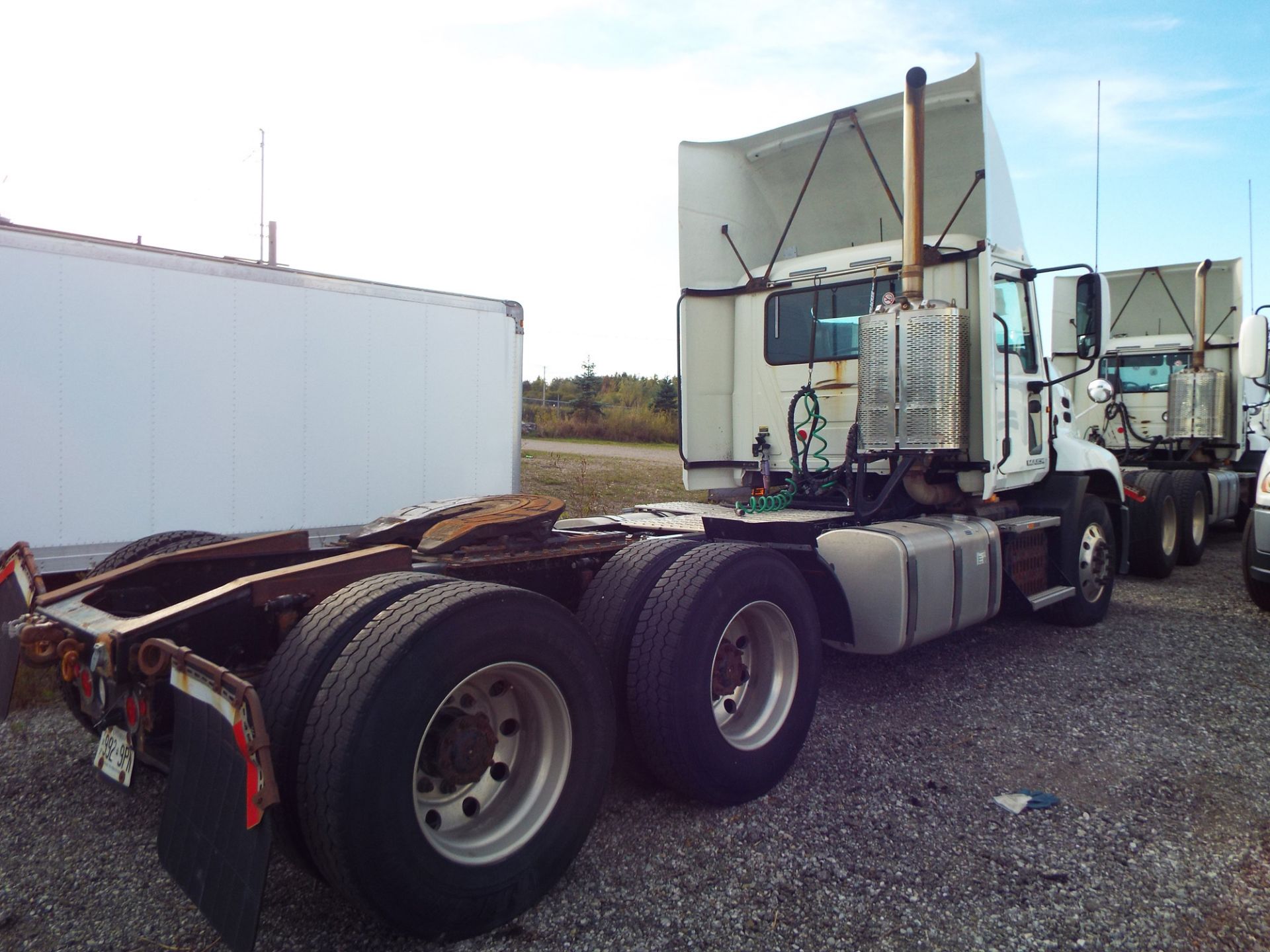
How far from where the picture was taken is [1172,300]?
12156 millimetres

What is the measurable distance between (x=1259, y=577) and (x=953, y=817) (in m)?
5.00

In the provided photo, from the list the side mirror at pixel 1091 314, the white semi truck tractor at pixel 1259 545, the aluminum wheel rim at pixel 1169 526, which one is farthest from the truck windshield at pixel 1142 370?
the side mirror at pixel 1091 314

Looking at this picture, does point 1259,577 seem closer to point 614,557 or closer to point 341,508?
point 614,557

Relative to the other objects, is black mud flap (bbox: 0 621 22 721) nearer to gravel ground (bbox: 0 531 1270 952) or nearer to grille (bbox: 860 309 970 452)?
gravel ground (bbox: 0 531 1270 952)

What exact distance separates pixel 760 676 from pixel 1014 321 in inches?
144

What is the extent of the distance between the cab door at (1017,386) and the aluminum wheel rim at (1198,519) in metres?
4.45

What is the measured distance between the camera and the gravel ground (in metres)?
2.69

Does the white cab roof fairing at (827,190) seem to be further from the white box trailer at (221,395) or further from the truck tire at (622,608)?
the truck tire at (622,608)

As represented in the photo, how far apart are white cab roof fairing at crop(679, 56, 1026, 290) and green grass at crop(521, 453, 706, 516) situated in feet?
14.5

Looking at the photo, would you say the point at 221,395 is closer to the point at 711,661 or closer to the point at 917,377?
the point at 711,661

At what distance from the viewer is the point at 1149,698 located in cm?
501

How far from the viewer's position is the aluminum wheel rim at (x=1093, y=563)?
6.71 m

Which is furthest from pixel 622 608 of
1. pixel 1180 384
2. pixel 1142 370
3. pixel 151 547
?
pixel 1142 370

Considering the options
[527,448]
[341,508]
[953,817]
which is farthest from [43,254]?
[527,448]
